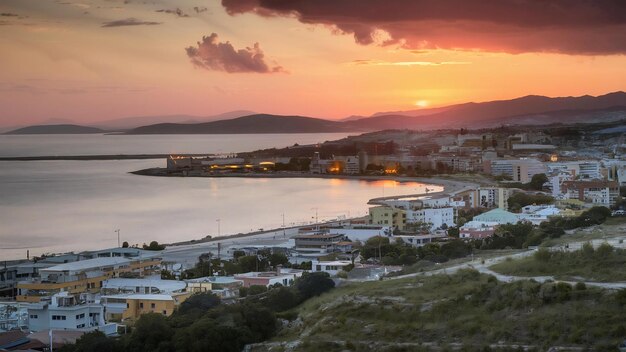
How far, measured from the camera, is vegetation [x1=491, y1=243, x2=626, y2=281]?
6629 millimetres

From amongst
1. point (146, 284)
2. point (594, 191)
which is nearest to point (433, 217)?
point (594, 191)

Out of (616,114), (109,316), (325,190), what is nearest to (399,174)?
(325,190)

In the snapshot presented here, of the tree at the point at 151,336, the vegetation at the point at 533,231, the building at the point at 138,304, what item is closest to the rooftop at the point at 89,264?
the building at the point at 138,304

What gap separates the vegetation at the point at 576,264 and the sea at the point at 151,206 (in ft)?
28.9

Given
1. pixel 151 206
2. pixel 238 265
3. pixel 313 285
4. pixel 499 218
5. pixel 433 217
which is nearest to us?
pixel 313 285

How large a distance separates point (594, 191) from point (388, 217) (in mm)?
4836

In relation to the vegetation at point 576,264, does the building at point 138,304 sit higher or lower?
lower

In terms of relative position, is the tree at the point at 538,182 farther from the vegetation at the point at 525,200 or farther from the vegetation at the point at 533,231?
the vegetation at the point at 533,231

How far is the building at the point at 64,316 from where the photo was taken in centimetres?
741

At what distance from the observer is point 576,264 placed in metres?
6.99

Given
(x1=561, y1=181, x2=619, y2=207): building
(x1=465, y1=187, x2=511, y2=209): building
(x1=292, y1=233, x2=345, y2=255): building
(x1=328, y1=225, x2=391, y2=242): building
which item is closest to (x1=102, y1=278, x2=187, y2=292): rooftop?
(x1=292, y1=233, x2=345, y2=255): building

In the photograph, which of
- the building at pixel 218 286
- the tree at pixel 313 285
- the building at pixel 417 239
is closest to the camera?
the tree at pixel 313 285

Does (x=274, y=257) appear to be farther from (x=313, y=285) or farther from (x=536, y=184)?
(x=536, y=184)

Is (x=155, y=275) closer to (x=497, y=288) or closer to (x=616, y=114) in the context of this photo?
(x=497, y=288)
